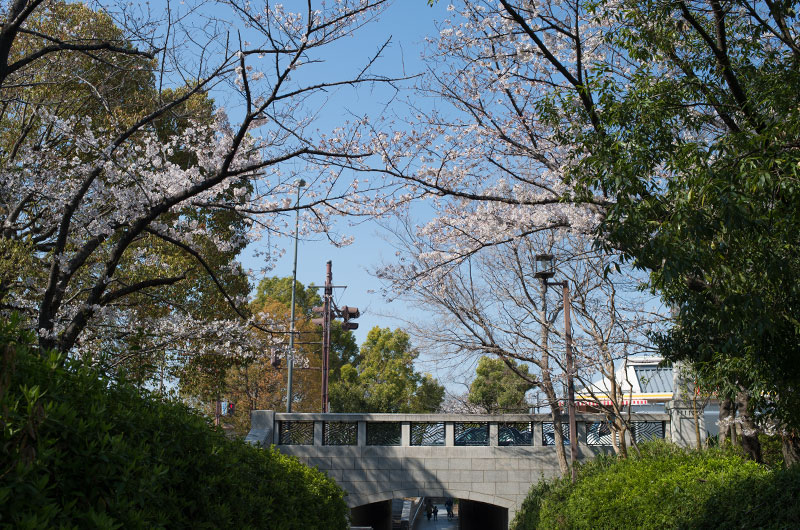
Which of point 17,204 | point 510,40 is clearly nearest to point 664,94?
point 510,40

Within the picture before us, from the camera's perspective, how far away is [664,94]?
7117 millimetres

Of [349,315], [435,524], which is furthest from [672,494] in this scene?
[435,524]

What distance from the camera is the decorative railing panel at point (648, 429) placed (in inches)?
688

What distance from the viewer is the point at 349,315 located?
75.8ft

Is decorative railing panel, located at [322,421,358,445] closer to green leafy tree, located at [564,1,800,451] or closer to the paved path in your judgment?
green leafy tree, located at [564,1,800,451]

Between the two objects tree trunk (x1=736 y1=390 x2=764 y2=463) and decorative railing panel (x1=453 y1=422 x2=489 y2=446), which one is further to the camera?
decorative railing panel (x1=453 y1=422 x2=489 y2=446)

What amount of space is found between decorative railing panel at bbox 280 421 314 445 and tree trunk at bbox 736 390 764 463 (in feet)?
33.2

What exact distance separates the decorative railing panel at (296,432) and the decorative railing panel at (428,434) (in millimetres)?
2688

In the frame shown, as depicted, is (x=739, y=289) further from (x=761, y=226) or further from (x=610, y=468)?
(x=610, y=468)

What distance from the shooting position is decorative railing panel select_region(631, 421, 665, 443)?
17.5 meters

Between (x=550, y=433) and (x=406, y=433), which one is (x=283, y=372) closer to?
(x=406, y=433)

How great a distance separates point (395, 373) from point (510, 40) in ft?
96.0

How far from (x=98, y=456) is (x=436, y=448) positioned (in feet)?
50.0

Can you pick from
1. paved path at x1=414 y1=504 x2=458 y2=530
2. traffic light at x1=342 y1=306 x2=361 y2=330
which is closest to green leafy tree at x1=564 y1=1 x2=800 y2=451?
traffic light at x1=342 y1=306 x2=361 y2=330
